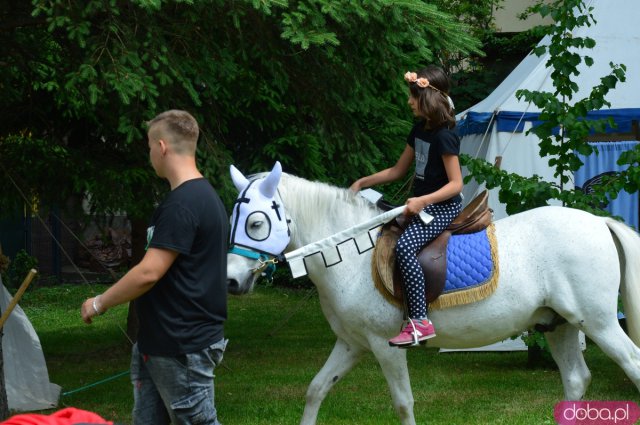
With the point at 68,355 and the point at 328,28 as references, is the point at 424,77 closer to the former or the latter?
the point at 328,28

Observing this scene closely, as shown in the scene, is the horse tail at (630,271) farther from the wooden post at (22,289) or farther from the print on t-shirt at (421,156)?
the wooden post at (22,289)

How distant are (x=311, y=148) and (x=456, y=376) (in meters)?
2.75

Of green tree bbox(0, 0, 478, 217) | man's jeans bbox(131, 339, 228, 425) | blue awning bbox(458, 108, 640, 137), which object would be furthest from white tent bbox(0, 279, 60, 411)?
blue awning bbox(458, 108, 640, 137)

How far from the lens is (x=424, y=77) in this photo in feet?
19.3

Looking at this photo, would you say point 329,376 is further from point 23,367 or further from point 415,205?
point 23,367

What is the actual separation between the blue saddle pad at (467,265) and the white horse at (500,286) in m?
0.12

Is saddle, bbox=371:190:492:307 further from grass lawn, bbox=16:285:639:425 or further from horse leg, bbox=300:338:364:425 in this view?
grass lawn, bbox=16:285:639:425

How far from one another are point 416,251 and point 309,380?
14.0 feet

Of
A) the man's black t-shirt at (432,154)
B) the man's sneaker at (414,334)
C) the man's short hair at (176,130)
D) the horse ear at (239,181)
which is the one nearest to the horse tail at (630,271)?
the man's black t-shirt at (432,154)

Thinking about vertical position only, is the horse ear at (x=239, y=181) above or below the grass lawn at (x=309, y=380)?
above

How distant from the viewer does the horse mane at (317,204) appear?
5781 mm

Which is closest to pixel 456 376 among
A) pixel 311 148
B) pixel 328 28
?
pixel 311 148

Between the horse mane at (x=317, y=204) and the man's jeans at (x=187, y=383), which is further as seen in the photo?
the horse mane at (x=317, y=204)

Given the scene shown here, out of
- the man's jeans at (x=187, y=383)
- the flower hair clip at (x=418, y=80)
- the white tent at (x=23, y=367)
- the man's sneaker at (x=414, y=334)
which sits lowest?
the white tent at (x=23, y=367)
